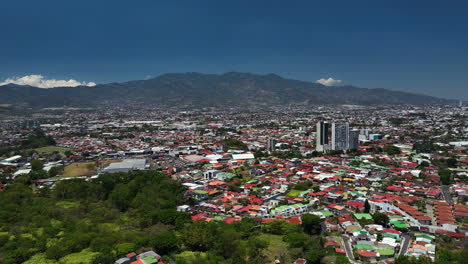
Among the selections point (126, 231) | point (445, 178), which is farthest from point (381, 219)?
point (126, 231)

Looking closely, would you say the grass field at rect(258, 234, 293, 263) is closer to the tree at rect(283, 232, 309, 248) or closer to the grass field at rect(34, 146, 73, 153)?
the tree at rect(283, 232, 309, 248)

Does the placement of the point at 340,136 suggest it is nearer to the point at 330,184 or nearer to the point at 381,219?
the point at 330,184

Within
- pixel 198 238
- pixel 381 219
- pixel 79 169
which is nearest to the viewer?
pixel 198 238

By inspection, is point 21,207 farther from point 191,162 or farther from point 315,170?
point 315,170

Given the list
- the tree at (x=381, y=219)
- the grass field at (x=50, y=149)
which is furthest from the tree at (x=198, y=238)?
the grass field at (x=50, y=149)

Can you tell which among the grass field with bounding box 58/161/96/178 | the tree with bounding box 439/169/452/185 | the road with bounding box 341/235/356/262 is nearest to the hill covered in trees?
the road with bounding box 341/235/356/262

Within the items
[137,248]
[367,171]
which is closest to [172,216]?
[137,248]

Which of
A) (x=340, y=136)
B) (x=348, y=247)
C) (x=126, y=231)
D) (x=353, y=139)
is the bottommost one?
(x=348, y=247)
